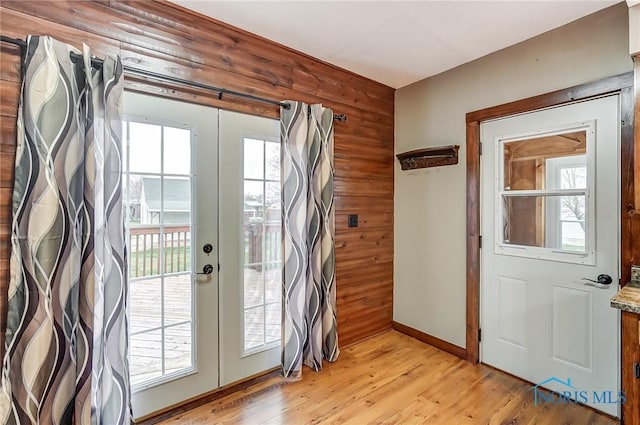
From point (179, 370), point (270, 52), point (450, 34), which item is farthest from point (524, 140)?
point (179, 370)

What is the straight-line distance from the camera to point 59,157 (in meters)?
1.52

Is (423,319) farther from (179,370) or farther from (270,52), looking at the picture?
(270,52)

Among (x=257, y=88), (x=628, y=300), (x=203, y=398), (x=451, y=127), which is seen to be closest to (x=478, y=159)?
(x=451, y=127)

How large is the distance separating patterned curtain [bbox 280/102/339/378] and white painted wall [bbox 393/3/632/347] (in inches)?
40.1

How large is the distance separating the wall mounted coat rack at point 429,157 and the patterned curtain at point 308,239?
98 centimetres

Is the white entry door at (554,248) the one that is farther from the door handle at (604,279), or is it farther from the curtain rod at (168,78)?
the curtain rod at (168,78)

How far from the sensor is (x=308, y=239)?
2.51 meters

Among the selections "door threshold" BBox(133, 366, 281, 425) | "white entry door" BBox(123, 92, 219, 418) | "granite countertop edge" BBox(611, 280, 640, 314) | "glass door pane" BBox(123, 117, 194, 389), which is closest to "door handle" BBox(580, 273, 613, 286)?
"granite countertop edge" BBox(611, 280, 640, 314)

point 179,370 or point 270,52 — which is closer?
point 179,370

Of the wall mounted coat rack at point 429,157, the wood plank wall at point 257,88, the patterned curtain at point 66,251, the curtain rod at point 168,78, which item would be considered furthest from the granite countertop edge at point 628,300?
the patterned curtain at point 66,251

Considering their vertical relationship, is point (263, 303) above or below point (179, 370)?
above

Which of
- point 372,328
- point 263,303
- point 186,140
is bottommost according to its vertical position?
point 372,328

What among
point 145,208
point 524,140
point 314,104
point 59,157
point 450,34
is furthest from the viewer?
point 314,104

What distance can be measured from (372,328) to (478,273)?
47.6 inches
